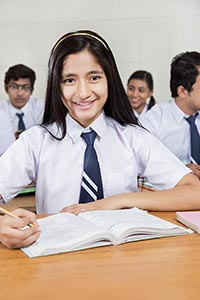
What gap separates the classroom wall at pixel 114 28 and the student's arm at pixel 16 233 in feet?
13.0

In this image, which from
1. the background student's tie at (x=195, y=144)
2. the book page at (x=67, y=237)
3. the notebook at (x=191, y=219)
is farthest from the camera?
the background student's tie at (x=195, y=144)

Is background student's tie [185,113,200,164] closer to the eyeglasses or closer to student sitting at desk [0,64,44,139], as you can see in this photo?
student sitting at desk [0,64,44,139]

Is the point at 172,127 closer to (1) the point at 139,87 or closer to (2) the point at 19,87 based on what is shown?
(1) the point at 139,87

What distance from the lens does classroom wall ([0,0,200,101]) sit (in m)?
5.06

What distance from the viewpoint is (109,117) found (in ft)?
6.47

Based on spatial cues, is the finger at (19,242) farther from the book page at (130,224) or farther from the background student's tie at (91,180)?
the background student's tie at (91,180)

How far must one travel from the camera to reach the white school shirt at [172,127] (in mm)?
3375

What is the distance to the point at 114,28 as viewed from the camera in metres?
5.15

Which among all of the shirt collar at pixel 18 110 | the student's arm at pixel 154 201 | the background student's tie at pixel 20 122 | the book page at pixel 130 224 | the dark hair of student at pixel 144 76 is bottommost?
the background student's tie at pixel 20 122

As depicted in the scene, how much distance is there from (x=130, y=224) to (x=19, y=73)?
376 cm

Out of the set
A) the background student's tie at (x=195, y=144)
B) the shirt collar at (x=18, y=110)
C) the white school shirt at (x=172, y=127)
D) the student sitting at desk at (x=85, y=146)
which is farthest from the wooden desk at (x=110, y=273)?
the shirt collar at (x=18, y=110)

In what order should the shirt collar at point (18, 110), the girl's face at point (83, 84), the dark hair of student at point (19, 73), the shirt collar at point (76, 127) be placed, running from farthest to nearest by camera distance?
the shirt collar at point (18, 110) < the dark hair of student at point (19, 73) < the shirt collar at point (76, 127) < the girl's face at point (83, 84)

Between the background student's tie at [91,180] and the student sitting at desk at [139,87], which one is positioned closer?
the background student's tie at [91,180]

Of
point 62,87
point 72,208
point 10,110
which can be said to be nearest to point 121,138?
point 62,87
